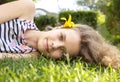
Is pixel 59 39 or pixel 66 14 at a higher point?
pixel 59 39

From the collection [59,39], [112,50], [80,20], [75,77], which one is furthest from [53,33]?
[80,20]

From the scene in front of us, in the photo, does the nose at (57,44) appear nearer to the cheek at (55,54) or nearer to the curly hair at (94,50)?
the cheek at (55,54)

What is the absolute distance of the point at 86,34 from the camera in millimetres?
4547

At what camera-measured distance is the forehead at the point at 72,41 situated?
424 cm

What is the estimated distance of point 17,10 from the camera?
4648mm

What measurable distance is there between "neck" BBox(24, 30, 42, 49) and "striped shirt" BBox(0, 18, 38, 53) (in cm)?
5

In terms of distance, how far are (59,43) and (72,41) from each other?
0.18 meters

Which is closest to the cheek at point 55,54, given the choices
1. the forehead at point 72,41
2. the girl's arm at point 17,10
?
the forehead at point 72,41

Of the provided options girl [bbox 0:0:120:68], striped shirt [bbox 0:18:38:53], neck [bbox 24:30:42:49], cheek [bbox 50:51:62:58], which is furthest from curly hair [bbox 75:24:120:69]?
striped shirt [bbox 0:18:38:53]

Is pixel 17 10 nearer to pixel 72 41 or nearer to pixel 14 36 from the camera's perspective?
pixel 14 36

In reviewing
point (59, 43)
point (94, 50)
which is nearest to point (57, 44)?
point (59, 43)

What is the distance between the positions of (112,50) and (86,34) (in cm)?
41

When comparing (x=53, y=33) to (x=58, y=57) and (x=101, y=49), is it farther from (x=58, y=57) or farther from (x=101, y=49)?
(x=101, y=49)

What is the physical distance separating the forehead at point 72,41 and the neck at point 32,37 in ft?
1.31
